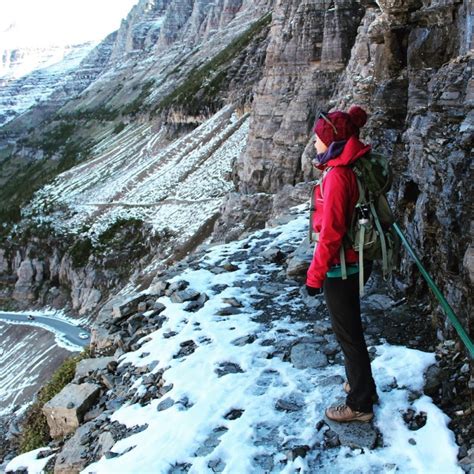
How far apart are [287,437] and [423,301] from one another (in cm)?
282

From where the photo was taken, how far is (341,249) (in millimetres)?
4043

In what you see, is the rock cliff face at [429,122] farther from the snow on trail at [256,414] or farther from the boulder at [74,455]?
the boulder at [74,455]

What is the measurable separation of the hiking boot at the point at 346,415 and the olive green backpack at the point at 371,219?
1.13m

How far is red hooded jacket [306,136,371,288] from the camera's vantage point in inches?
153

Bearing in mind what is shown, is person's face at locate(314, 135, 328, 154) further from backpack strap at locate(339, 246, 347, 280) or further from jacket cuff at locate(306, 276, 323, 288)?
jacket cuff at locate(306, 276, 323, 288)

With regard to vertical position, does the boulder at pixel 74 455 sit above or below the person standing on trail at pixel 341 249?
below

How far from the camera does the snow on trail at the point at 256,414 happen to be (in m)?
4.08

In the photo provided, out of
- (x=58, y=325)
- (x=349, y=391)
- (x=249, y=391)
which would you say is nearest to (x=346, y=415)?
(x=349, y=391)

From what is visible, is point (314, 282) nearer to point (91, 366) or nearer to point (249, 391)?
point (249, 391)

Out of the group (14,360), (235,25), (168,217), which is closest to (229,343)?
(14,360)

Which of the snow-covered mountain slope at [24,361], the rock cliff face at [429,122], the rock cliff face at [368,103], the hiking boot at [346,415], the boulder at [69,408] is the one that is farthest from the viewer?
the snow-covered mountain slope at [24,361]

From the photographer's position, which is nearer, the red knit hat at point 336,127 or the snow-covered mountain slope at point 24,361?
the red knit hat at point 336,127

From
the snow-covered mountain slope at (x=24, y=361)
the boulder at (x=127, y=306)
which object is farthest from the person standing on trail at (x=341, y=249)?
the snow-covered mountain slope at (x=24, y=361)

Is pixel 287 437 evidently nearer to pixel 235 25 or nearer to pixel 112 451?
pixel 112 451
